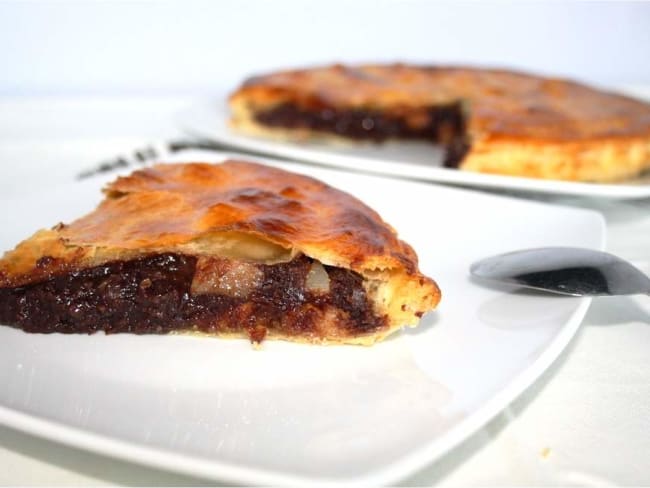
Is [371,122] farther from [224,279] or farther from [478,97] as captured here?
[224,279]

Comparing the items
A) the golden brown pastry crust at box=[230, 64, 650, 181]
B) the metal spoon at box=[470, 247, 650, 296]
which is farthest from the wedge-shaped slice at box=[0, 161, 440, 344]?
the golden brown pastry crust at box=[230, 64, 650, 181]

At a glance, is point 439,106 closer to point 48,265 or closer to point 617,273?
point 617,273

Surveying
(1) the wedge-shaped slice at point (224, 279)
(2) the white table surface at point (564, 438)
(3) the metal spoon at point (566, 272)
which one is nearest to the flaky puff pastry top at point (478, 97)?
(2) the white table surface at point (564, 438)

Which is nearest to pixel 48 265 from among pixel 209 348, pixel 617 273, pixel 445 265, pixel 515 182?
pixel 209 348

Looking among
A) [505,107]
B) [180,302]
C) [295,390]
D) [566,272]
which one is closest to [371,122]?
[505,107]

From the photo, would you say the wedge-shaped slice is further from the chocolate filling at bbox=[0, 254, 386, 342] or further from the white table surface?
the white table surface

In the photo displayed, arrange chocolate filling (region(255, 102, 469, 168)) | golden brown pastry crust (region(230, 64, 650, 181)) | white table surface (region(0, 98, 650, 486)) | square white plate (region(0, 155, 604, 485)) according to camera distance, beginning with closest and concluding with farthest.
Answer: square white plate (region(0, 155, 604, 485))
white table surface (region(0, 98, 650, 486))
golden brown pastry crust (region(230, 64, 650, 181))
chocolate filling (region(255, 102, 469, 168))
